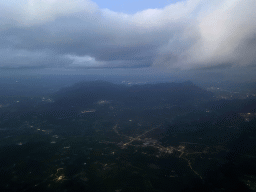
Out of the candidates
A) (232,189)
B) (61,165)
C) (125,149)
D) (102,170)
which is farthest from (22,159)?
(232,189)

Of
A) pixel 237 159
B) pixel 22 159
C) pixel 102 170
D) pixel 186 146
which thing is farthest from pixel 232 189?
pixel 22 159

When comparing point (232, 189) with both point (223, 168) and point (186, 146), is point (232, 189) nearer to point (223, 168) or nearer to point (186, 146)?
point (223, 168)

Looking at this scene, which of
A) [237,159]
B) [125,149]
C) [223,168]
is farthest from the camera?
[125,149]

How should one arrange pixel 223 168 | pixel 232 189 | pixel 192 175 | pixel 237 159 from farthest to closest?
1. pixel 237 159
2. pixel 223 168
3. pixel 192 175
4. pixel 232 189

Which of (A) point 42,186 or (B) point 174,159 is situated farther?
(B) point 174,159

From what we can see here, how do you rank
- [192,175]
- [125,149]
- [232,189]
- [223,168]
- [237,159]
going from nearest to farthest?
[232,189]
[192,175]
[223,168]
[237,159]
[125,149]

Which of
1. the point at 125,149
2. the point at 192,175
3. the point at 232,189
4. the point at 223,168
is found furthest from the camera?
the point at 125,149

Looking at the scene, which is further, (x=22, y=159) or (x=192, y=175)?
(x=22, y=159)

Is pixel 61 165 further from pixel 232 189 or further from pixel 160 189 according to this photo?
pixel 232 189
